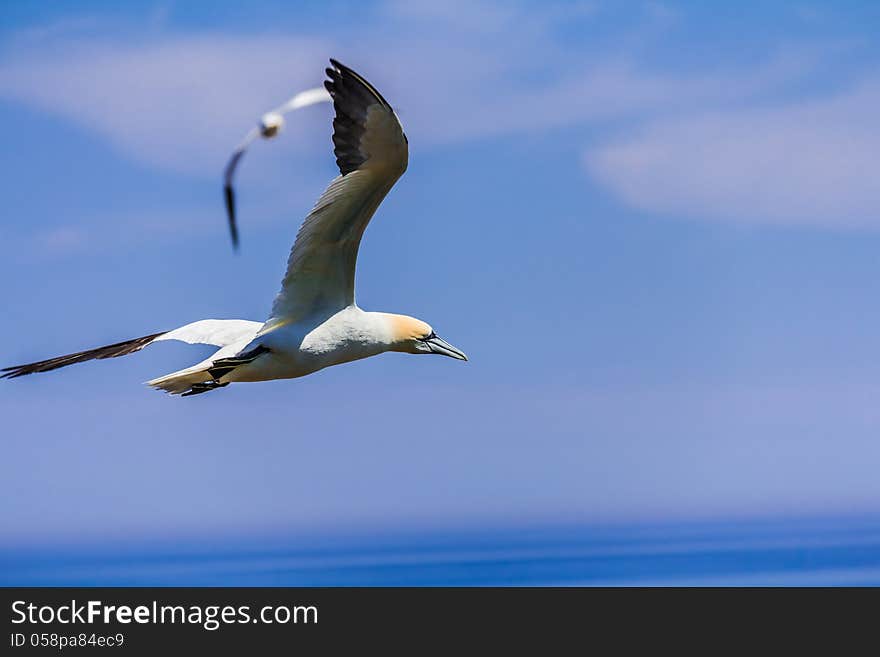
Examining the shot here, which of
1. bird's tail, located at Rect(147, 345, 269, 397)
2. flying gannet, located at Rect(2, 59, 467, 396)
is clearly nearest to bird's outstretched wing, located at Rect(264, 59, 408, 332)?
flying gannet, located at Rect(2, 59, 467, 396)

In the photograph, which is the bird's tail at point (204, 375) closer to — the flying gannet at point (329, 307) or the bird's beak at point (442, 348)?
the flying gannet at point (329, 307)

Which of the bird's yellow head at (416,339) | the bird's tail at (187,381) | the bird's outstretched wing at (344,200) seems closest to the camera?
the bird's outstretched wing at (344,200)

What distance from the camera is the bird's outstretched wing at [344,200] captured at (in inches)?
564

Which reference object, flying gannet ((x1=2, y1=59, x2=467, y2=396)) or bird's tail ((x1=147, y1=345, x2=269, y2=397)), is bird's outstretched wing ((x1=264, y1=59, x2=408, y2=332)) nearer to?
flying gannet ((x1=2, y1=59, x2=467, y2=396))

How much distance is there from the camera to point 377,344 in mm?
16406

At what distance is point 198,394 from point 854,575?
2955cm

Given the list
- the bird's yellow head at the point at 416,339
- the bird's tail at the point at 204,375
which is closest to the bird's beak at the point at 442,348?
the bird's yellow head at the point at 416,339

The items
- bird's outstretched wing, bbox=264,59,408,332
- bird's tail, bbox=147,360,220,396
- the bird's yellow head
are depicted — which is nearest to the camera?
bird's outstretched wing, bbox=264,59,408,332

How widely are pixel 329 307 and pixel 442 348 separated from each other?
2099mm

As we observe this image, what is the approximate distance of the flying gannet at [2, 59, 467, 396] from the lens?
14.4 meters

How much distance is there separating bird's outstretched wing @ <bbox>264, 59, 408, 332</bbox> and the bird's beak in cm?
176

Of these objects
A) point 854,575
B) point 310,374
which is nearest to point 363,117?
point 310,374

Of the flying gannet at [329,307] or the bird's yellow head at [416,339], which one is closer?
the flying gannet at [329,307]

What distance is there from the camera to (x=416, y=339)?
676 inches
